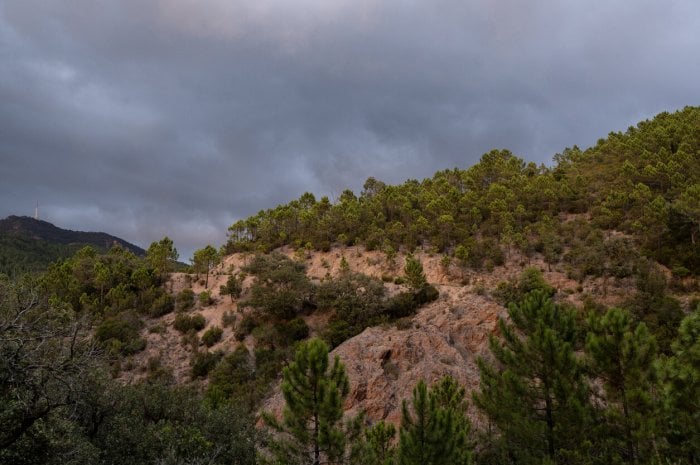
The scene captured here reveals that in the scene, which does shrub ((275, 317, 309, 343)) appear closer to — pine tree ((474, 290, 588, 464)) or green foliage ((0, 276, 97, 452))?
pine tree ((474, 290, 588, 464))

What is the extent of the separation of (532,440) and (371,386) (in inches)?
444

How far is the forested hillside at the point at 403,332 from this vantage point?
11711mm

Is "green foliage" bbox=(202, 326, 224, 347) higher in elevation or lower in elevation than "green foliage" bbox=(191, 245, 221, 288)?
lower

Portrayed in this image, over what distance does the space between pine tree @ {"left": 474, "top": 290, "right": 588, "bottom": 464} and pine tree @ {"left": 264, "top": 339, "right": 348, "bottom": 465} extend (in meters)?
5.84

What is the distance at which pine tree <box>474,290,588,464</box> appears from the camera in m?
13.0

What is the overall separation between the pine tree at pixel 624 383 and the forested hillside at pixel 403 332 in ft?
0.21

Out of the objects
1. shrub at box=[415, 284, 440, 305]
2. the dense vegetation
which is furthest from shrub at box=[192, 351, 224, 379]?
the dense vegetation

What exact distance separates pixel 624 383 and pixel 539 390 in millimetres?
2446

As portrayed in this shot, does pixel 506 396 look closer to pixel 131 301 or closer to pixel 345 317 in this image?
pixel 345 317

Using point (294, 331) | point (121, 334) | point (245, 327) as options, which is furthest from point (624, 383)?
point (121, 334)

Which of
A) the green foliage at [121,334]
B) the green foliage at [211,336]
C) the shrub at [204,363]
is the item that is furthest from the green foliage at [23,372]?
the green foliage at [121,334]

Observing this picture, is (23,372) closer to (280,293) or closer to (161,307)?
(280,293)

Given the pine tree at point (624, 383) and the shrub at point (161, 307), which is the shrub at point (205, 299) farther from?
the pine tree at point (624, 383)

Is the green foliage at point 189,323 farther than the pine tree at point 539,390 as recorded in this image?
Yes
